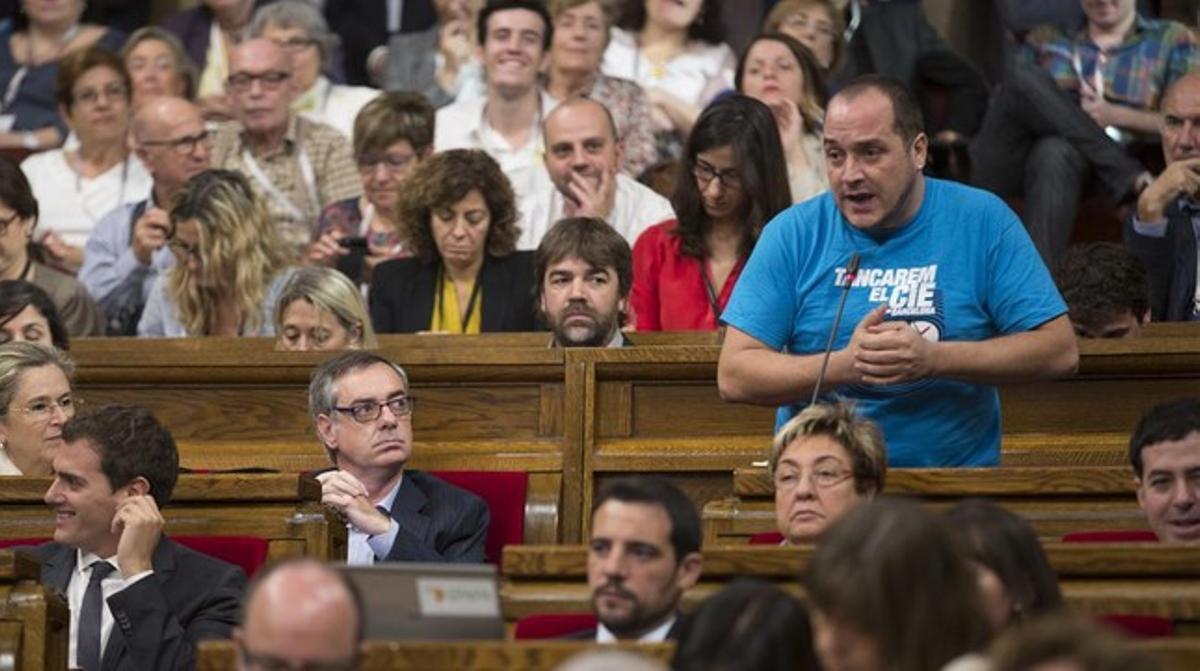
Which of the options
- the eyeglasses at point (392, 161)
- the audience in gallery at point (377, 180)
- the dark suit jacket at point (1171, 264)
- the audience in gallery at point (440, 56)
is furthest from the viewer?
the audience in gallery at point (440, 56)

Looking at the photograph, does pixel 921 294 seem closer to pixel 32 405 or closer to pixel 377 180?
pixel 32 405

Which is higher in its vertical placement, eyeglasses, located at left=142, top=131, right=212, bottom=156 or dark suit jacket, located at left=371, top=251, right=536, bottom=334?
eyeglasses, located at left=142, top=131, right=212, bottom=156

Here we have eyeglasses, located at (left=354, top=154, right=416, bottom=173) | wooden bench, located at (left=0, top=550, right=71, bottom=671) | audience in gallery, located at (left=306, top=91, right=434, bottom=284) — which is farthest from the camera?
eyeglasses, located at (left=354, top=154, right=416, bottom=173)

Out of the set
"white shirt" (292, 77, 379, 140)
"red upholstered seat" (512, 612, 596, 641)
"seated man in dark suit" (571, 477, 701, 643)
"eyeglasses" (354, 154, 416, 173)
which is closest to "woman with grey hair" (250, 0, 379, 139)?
"white shirt" (292, 77, 379, 140)

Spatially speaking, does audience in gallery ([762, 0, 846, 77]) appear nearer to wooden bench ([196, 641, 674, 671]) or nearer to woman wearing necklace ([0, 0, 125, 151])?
woman wearing necklace ([0, 0, 125, 151])

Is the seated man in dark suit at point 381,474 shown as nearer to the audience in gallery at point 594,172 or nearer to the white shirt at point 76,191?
the audience in gallery at point 594,172

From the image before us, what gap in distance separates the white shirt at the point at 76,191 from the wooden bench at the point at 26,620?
12.3 ft

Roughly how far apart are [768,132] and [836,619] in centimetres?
327

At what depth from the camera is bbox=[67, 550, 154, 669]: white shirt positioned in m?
5.12

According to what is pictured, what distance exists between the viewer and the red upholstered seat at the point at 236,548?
5453 millimetres

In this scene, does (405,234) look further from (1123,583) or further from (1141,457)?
(1123,583)

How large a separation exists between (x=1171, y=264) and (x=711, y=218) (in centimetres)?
129

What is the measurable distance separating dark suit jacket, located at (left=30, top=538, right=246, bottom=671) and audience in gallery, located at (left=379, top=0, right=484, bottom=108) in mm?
3976

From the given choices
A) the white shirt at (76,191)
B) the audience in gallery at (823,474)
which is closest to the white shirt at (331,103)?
the white shirt at (76,191)
